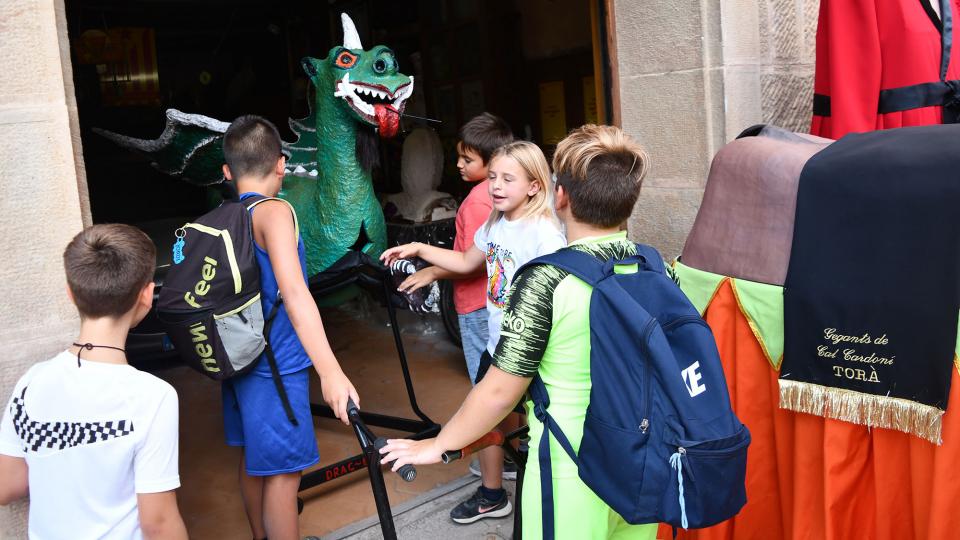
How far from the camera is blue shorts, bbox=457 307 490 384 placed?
10.5 feet

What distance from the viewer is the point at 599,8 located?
3.84m

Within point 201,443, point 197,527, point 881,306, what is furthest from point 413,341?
point 881,306

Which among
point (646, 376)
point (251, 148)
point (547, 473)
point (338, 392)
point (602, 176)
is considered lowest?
point (547, 473)

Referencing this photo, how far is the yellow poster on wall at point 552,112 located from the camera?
6137 millimetres

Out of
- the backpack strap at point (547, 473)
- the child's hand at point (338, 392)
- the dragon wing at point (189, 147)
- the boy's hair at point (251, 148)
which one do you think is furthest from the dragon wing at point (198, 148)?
the backpack strap at point (547, 473)

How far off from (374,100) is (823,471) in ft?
7.86

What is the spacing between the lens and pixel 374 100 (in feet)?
11.7

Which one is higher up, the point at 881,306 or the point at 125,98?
the point at 125,98

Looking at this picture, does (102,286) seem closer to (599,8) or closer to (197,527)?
(197,527)

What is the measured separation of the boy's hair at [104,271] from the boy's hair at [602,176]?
3.24 ft

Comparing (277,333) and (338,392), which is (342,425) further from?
(338,392)

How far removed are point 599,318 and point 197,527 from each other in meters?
2.43

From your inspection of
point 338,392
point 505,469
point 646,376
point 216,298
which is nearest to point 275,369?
point 216,298

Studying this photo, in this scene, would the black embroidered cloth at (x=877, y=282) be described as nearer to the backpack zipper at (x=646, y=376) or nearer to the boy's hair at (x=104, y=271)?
the backpack zipper at (x=646, y=376)
